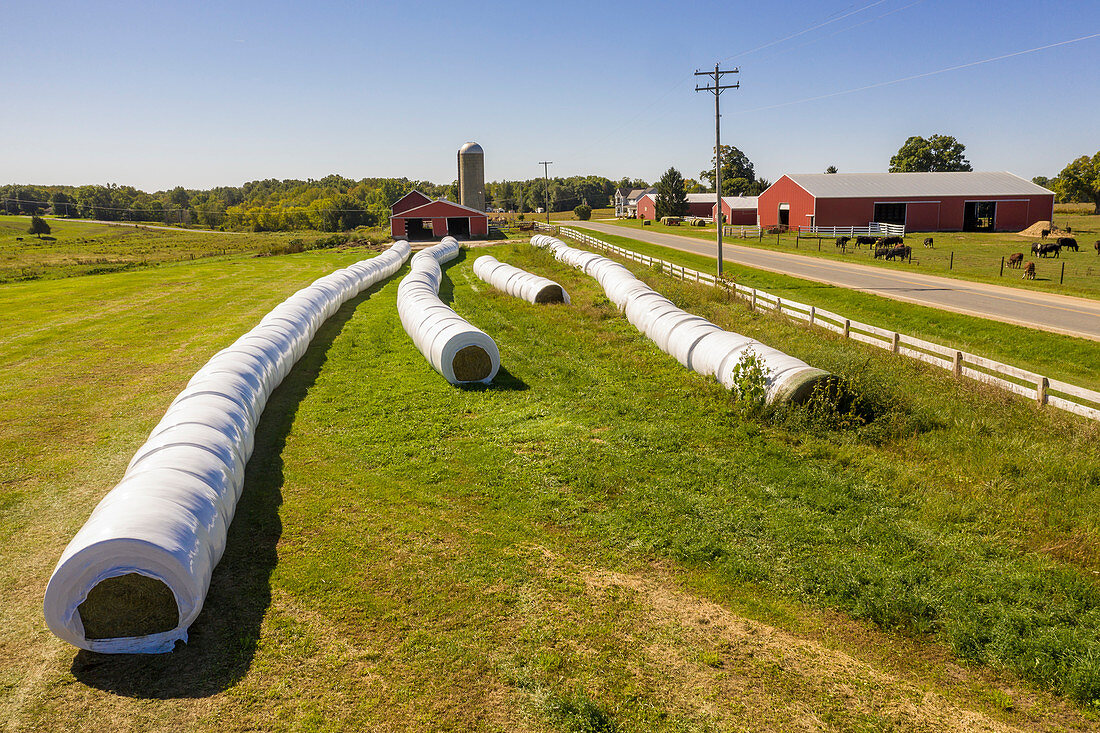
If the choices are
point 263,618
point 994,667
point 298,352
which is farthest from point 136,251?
point 994,667

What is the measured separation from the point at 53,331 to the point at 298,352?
12936mm

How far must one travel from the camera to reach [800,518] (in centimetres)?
985

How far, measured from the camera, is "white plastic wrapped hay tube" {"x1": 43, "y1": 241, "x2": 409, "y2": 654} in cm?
746

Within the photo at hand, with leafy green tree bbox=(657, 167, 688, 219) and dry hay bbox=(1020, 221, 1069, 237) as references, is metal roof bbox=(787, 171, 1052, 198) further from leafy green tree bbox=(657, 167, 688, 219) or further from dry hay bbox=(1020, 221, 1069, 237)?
leafy green tree bbox=(657, 167, 688, 219)

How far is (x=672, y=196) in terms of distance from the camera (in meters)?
94.2

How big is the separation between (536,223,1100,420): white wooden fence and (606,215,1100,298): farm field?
43.9 feet

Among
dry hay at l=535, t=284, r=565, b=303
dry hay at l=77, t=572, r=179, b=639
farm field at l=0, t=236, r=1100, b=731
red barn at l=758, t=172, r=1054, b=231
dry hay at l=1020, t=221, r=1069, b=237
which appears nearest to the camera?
farm field at l=0, t=236, r=1100, b=731

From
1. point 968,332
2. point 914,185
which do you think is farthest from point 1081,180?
point 968,332

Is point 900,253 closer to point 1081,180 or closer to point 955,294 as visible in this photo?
point 955,294

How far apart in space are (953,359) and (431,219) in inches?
2235

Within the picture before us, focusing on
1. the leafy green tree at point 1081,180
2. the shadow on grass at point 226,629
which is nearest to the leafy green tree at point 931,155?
the leafy green tree at point 1081,180

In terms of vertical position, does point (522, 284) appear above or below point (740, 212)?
below

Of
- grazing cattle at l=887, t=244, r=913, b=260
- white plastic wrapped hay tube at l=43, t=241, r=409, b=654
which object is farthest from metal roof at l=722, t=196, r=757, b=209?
white plastic wrapped hay tube at l=43, t=241, r=409, b=654

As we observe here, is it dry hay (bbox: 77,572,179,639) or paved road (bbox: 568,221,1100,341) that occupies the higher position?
paved road (bbox: 568,221,1100,341)
